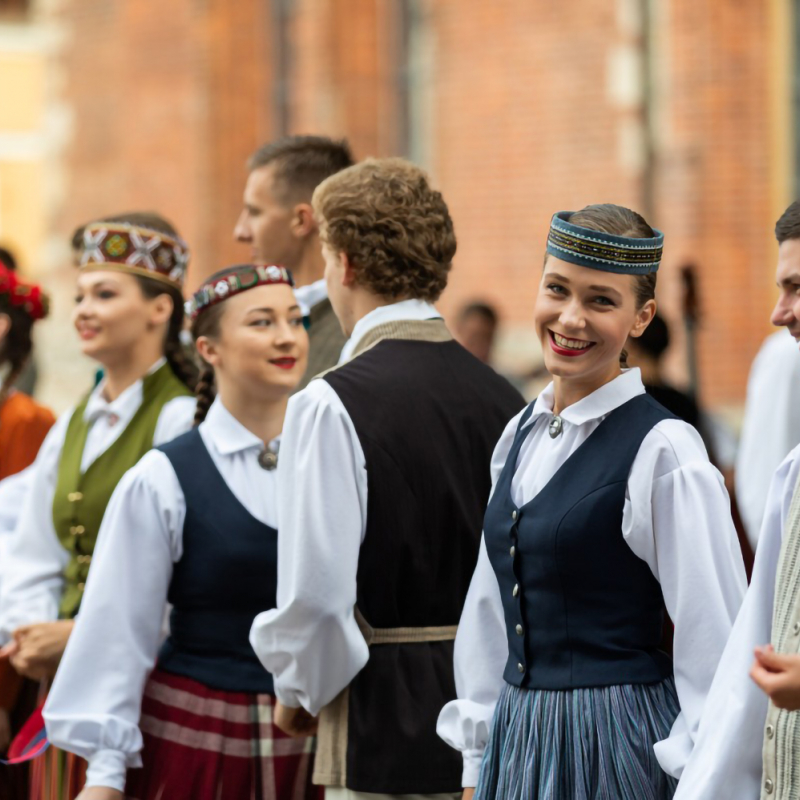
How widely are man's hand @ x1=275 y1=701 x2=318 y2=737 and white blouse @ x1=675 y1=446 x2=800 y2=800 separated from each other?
105 centimetres

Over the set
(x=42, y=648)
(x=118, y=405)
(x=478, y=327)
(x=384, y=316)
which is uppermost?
(x=478, y=327)

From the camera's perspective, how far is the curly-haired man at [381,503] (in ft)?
10.1

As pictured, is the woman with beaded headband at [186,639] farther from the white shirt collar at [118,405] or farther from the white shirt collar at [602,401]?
the white shirt collar at [602,401]

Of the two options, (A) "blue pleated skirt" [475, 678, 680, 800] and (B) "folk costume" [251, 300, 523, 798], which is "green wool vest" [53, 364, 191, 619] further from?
(A) "blue pleated skirt" [475, 678, 680, 800]

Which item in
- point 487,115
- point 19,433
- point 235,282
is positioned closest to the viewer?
point 235,282

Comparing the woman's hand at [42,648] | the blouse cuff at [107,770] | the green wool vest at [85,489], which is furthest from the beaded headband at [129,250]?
the blouse cuff at [107,770]

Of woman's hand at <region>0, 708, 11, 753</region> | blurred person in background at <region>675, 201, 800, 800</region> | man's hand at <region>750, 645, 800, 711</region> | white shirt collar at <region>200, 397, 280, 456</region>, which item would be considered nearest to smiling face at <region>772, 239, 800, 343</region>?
blurred person in background at <region>675, 201, 800, 800</region>

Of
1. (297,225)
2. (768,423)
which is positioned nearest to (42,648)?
(297,225)

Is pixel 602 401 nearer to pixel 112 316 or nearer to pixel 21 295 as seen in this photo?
pixel 112 316

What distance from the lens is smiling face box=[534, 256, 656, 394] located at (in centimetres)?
270

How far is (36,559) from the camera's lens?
4.07 m

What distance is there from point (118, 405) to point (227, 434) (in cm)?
59

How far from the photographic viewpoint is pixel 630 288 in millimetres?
2727

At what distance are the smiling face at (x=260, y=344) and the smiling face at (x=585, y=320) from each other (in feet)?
3.22
